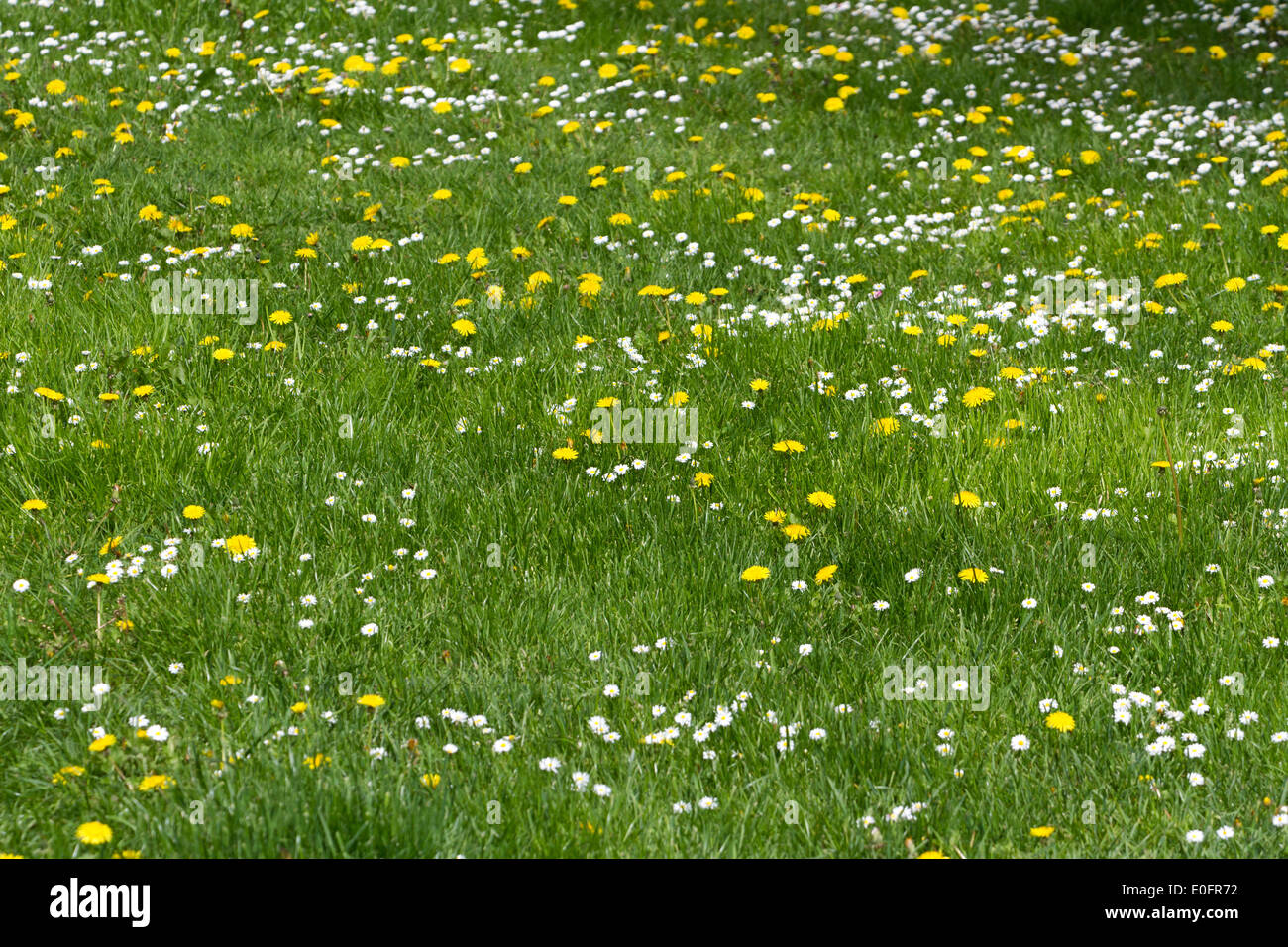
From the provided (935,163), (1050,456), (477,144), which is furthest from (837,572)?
(477,144)

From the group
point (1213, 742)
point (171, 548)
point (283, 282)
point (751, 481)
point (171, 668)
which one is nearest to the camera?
point (1213, 742)

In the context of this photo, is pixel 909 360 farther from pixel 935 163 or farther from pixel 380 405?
pixel 935 163

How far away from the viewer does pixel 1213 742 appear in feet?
11.0

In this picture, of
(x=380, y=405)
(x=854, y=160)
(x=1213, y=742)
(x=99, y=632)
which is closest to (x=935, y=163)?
(x=854, y=160)

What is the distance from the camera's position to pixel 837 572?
4.25 meters

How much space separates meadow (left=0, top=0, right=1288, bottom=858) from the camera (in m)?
3.22

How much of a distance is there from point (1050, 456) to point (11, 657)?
12.2ft

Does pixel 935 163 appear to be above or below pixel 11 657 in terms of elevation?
above

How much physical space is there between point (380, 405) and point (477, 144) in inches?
162

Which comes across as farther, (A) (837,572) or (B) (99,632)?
(A) (837,572)

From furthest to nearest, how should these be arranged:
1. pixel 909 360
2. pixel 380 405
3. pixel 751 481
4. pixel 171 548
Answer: pixel 909 360, pixel 380 405, pixel 751 481, pixel 171 548

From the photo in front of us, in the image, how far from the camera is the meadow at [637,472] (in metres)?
3.22

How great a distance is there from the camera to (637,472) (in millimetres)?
4918
